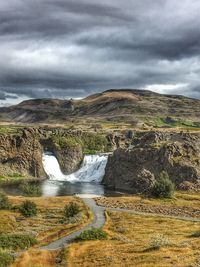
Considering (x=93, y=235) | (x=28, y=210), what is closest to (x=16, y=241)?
(x=93, y=235)

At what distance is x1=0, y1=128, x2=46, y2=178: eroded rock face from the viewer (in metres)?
169

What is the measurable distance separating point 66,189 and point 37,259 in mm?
90916

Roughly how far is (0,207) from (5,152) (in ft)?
244

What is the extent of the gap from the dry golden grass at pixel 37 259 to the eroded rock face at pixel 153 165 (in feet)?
256

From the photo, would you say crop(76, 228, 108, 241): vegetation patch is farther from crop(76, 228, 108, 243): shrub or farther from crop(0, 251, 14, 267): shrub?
crop(0, 251, 14, 267): shrub

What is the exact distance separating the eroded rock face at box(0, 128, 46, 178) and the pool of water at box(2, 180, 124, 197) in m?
10.9

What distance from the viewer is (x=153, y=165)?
493ft

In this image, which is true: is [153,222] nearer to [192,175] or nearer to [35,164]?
[192,175]

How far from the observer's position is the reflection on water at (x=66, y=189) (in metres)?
136

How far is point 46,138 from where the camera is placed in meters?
192

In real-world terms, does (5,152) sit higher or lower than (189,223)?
higher

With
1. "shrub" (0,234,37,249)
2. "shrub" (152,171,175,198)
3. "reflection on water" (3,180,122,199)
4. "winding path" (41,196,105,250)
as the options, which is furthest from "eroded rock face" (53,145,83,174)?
"shrub" (0,234,37,249)

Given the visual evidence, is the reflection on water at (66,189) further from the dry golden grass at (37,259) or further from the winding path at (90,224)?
the dry golden grass at (37,259)

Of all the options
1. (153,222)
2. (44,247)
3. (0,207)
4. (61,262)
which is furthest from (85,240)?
(0,207)
